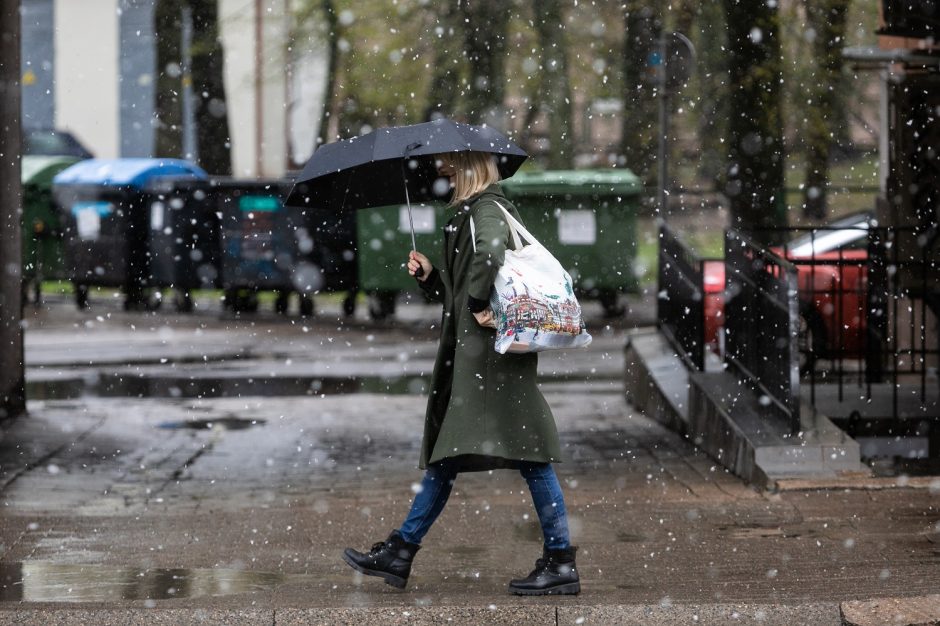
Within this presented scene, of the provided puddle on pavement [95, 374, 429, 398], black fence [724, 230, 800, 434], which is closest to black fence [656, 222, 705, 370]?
black fence [724, 230, 800, 434]

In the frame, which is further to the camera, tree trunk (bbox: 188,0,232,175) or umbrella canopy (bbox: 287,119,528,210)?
tree trunk (bbox: 188,0,232,175)

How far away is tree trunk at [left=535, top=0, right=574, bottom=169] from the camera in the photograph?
2625 centimetres

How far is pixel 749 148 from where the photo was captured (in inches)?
677

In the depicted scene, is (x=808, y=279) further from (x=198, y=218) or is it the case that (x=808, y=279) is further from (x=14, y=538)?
(x=198, y=218)

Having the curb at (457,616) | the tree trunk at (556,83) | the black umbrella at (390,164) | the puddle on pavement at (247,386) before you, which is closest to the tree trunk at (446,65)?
the tree trunk at (556,83)

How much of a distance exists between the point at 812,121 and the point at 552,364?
27.5 ft

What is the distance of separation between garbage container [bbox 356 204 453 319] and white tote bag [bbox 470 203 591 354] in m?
14.4

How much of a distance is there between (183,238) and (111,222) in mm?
1156

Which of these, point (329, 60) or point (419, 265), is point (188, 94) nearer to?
point (329, 60)

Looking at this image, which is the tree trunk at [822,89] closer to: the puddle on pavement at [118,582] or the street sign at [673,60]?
the street sign at [673,60]

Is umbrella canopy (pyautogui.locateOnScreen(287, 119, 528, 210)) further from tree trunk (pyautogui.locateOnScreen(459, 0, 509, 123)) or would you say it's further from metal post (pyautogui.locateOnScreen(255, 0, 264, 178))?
metal post (pyautogui.locateOnScreen(255, 0, 264, 178))

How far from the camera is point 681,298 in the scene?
10.8 metres

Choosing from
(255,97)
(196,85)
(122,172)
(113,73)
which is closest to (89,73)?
(113,73)

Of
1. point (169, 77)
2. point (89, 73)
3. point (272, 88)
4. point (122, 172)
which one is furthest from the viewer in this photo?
point (272, 88)
